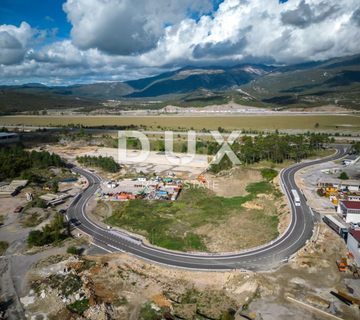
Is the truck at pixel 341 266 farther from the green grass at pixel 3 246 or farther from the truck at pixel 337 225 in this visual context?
the green grass at pixel 3 246

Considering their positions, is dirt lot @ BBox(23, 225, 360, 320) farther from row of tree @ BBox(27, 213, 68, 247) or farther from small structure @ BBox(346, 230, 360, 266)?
row of tree @ BBox(27, 213, 68, 247)

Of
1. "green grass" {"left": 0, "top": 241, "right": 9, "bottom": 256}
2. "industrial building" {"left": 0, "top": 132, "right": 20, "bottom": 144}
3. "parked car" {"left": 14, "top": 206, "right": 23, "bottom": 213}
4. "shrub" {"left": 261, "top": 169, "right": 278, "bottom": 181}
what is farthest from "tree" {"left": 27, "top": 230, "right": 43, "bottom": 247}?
"industrial building" {"left": 0, "top": 132, "right": 20, "bottom": 144}

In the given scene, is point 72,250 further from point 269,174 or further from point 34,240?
point 269,174

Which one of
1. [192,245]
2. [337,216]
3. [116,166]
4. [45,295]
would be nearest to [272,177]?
[337,216]

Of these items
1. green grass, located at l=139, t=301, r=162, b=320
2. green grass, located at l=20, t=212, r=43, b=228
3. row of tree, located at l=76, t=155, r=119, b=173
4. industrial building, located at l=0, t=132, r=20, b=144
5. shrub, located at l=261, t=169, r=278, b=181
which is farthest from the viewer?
industrial building, located at l=0, t=132, r=20, b=144

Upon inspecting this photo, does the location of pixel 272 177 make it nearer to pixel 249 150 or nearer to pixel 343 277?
pixel 249 150

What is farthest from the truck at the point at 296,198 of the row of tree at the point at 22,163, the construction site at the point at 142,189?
the row of tree at the point at 22,163

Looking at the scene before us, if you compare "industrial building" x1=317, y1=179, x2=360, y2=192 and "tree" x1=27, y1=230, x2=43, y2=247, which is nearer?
"tree" x1=27, y1=230, x2=43, y2=247
